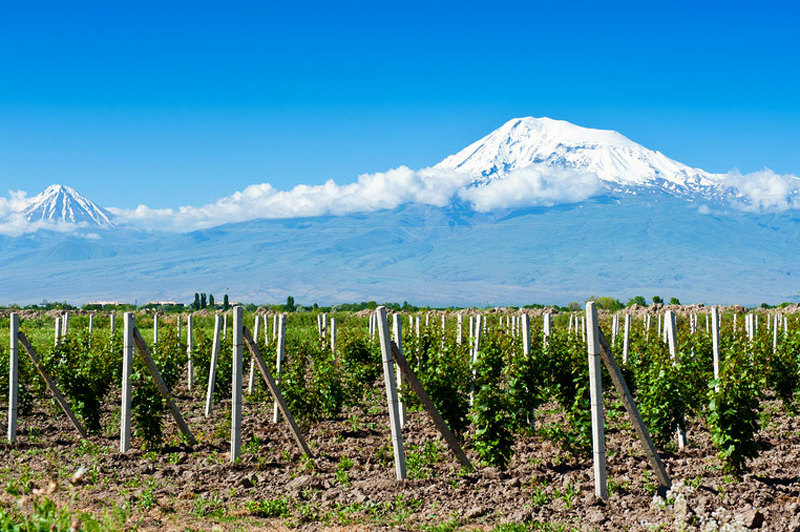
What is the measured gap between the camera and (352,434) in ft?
38.6

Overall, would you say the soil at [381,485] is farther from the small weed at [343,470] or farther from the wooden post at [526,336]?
the wooden post at [526,336]

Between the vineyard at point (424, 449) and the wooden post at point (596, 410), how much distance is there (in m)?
0.02

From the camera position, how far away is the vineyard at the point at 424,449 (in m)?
7.63

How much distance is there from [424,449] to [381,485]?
1.70 metres

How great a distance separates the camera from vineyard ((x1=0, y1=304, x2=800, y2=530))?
25.0 feet

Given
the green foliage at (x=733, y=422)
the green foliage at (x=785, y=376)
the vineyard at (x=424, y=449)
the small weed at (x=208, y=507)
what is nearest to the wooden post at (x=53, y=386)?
the vineyard at (x=424, y=449)

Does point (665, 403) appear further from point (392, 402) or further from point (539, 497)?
point (392, 402)

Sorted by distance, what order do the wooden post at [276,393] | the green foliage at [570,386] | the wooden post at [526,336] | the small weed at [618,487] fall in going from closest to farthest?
the small weed at [618,487] < the green foliage at [570,386] < the wooden post at [276,393] < the wooden post at [526,336]

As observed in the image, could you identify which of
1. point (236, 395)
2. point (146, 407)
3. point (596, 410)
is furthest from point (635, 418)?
point (146, 407)

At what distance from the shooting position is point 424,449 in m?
10.3

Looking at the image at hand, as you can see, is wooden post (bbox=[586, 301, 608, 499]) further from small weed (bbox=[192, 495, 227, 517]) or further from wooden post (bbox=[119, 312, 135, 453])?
wooden post (bbox=[119, 312, 135, 453])

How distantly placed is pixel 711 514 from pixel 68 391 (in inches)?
357

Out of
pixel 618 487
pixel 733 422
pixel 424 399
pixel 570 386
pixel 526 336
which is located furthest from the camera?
pixel 570 386

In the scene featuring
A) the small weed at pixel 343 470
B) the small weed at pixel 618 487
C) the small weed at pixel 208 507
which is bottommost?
the small weed at pixel 208 507
